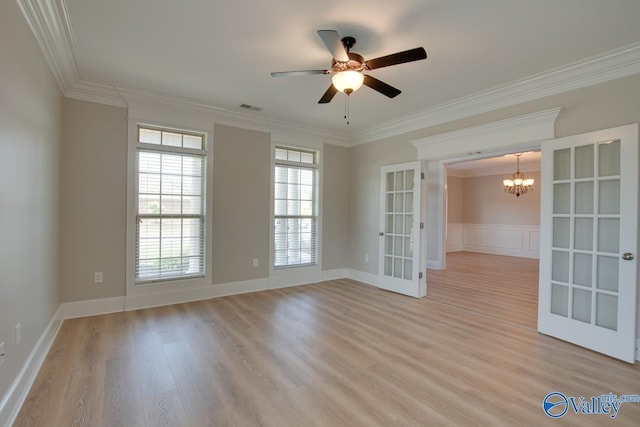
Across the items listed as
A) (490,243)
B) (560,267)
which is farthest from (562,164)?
(490,243)

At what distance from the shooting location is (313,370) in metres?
2.47

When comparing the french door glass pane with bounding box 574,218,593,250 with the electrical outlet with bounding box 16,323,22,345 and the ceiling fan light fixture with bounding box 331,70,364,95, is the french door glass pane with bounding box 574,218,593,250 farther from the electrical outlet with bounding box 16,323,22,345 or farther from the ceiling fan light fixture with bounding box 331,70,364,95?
the electrical outlet with bounding box 16,323,22,345

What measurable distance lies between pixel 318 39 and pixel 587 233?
3209 mm

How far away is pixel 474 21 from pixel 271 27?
5.32ft

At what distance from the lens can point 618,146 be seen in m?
2.83

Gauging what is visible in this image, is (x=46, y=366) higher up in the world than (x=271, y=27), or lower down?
lower down

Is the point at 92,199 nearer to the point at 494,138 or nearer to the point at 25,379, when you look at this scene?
the point at 25,379

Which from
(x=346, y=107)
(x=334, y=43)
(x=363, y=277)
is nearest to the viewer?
(x=334, y=43)

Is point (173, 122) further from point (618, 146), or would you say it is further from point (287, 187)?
point (618, 146)

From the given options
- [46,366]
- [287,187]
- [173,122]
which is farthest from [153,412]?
[287,187]

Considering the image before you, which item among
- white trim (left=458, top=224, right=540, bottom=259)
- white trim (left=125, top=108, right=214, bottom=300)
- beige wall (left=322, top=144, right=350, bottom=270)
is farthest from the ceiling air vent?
white trim (left=458, top=224, right=540, bottom=259)

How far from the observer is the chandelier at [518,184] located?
8.57m

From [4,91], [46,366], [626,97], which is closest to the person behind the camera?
[4,91]

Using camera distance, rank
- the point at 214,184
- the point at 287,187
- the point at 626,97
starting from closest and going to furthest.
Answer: the point at 626,97 → the point at 214,184 → the point at 287,187
